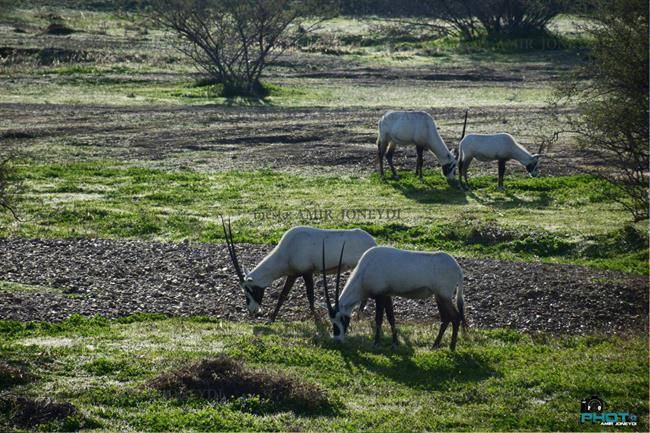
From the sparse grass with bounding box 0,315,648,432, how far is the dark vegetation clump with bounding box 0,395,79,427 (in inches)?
11.5

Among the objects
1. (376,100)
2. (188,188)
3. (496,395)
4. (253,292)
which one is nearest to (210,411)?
(496,395)

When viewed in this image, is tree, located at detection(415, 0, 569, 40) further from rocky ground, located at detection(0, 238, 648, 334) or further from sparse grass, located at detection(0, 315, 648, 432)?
sparse grass, located at detection(0, 315, 648, 432)

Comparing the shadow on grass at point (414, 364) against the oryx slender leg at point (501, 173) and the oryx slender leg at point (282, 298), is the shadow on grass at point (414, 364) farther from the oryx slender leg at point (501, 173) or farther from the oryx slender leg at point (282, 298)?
the oryx slender leg at point (501, 173)

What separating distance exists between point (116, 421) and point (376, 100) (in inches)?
1558

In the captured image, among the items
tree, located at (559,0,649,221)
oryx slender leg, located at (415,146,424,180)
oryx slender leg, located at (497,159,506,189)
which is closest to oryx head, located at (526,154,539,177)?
oryx slender leg, located at (497,159,506,189)

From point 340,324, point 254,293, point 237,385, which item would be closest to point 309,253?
point 254,293

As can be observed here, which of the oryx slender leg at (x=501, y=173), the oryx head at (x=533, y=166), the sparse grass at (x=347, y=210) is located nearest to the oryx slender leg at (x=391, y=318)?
the sparse grass at (x=347, y=210)

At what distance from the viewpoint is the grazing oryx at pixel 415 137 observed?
1240 inches

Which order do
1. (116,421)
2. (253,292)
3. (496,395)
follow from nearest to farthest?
(116,421), (496,395), (253,292)

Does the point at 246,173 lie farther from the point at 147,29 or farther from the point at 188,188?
the point at 147,29

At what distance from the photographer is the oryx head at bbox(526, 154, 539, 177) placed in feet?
102

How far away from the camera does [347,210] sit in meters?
27.6

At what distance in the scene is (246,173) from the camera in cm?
3312

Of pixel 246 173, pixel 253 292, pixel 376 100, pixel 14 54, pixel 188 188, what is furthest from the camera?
pixel 14 54
